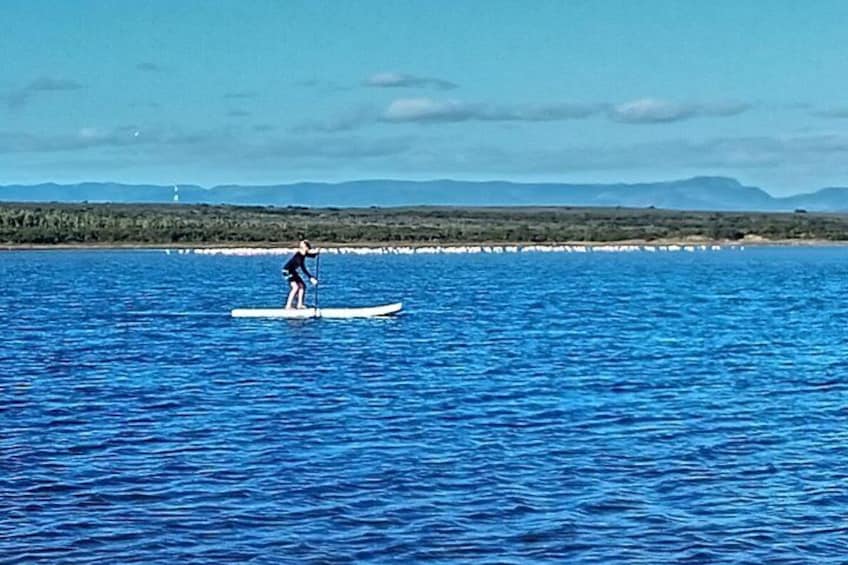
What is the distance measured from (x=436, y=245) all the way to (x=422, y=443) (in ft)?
490

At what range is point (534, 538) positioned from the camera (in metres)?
13.9

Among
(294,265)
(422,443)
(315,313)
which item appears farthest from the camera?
(315,313)

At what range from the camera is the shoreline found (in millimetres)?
154125

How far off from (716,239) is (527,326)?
147482 millimetres

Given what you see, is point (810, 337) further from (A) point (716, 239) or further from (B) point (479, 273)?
(A) point (716, 239)

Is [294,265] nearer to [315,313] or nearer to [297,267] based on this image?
[297,267]

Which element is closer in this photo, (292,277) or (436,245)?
(292,277)

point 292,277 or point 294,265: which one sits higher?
point 294,265

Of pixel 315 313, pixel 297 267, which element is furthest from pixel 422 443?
→ pixel 315 313

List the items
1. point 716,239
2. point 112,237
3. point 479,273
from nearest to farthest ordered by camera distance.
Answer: point 479,273, point 112,237, point 716,239

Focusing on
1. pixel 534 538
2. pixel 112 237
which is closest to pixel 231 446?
pixel 534 538

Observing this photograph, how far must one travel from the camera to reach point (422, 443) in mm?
19047

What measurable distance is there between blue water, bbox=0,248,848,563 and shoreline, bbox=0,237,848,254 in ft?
371

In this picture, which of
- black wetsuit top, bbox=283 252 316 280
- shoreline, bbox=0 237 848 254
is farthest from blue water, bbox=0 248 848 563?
shoreline, bbox=0 237 848 254
